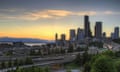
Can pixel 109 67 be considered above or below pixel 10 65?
above

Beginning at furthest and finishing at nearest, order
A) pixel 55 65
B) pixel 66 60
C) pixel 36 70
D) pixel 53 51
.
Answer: pixel 53 51
pixel 66 60
pixel 55 65
pixel 36 70

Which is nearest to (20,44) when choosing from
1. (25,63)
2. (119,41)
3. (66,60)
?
(119,41)

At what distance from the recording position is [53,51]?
1507 inches

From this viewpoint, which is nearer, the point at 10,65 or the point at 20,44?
the point at 10,65

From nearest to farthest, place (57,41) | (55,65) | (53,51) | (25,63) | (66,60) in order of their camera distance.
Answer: (25,63) < (55,65) < (66,60) < (53,51) < (57,41)

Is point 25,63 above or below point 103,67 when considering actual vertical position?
below

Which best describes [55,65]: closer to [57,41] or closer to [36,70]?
[36,70]

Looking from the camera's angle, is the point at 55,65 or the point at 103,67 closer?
the point at 103,67

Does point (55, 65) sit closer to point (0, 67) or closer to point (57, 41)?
point (0, 67)

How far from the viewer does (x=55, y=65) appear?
1028 inches

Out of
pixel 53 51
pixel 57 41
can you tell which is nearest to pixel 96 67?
pixel 53 51

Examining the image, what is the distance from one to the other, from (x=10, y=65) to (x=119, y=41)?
4836 centimetres

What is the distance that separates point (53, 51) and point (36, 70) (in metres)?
26.4

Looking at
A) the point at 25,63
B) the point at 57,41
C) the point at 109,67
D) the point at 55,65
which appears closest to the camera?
the point at 109,67
